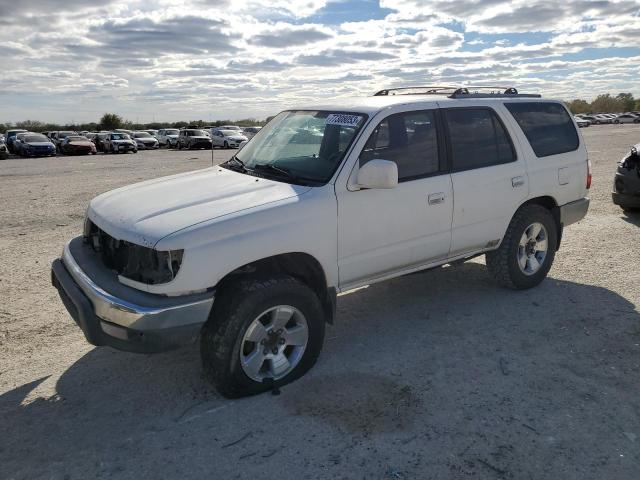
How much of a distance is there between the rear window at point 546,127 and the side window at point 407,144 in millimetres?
1205

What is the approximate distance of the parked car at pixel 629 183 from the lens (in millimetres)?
8395

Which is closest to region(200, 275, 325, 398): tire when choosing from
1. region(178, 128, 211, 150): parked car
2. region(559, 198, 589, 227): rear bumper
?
region(559, 198, 589, 227): rear bumper

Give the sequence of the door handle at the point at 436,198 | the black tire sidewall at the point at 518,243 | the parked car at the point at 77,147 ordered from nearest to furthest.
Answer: the door handle at the point at 436,198, the black tire sidewall at the point at 518,243, the parked car at the point at 77,147

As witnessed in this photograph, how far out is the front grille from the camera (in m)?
3.29

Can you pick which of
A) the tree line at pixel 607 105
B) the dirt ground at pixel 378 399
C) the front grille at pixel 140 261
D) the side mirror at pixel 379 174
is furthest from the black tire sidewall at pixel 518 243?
the tree line at pixel 607 105

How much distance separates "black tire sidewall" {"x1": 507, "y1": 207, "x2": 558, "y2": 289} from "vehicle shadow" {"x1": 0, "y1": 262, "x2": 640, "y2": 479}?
1.82 ft

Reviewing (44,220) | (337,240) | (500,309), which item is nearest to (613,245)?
(500,309)

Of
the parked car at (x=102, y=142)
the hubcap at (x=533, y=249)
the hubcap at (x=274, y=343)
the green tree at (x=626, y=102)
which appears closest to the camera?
the hubcap at (x=274, y=343)

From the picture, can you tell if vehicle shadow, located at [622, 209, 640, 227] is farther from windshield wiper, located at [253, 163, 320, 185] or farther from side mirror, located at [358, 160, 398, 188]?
windshield wiper, located at [253, 163, 320, 185]

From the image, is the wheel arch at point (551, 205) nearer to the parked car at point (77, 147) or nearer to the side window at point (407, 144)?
the side window at point (407, 144)

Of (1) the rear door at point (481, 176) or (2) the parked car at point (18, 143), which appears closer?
(1) the rear door at point (481, 176)

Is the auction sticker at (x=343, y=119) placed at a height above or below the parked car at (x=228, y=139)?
above

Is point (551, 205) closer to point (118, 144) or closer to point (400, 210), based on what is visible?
point (400, 210)

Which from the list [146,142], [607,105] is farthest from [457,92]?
[607,105]
